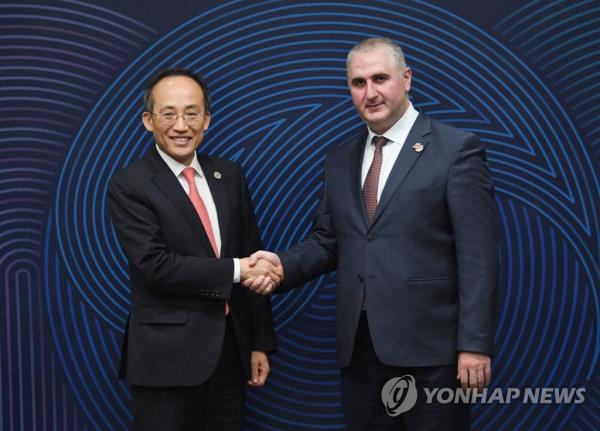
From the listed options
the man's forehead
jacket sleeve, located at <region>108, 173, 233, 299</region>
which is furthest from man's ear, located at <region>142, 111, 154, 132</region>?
the man's forehead

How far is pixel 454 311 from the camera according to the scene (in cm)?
265

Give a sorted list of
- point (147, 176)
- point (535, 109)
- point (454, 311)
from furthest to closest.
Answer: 1. point (535, 109)
2. point (147, 176)
3. point (454, 311)

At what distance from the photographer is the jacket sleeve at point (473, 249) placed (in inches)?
100

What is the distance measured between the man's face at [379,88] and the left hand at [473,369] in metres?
0.89

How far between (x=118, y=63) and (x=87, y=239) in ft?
2.71

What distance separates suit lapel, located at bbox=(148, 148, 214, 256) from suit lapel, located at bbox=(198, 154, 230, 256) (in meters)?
0.08

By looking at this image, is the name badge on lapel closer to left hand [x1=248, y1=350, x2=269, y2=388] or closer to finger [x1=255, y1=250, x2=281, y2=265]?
finger [x1=255, y1=250, x2=281, y2=265]

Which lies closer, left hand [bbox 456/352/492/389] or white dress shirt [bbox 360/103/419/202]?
left hand [bbox 456/352/492/389]

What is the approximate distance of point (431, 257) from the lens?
2643mm

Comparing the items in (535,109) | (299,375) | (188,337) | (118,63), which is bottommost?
(299,375)

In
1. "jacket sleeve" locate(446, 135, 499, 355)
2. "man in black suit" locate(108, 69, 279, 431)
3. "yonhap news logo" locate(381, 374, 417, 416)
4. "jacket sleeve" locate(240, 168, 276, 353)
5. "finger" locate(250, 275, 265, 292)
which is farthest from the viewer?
"jacket sleeve" locate(240, 168, 276, 353)

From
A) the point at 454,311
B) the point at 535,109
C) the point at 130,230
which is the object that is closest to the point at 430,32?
the point at 535,109

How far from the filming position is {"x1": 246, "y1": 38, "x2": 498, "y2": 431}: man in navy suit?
102 inches

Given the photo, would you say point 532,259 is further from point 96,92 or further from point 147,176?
point 96,92
